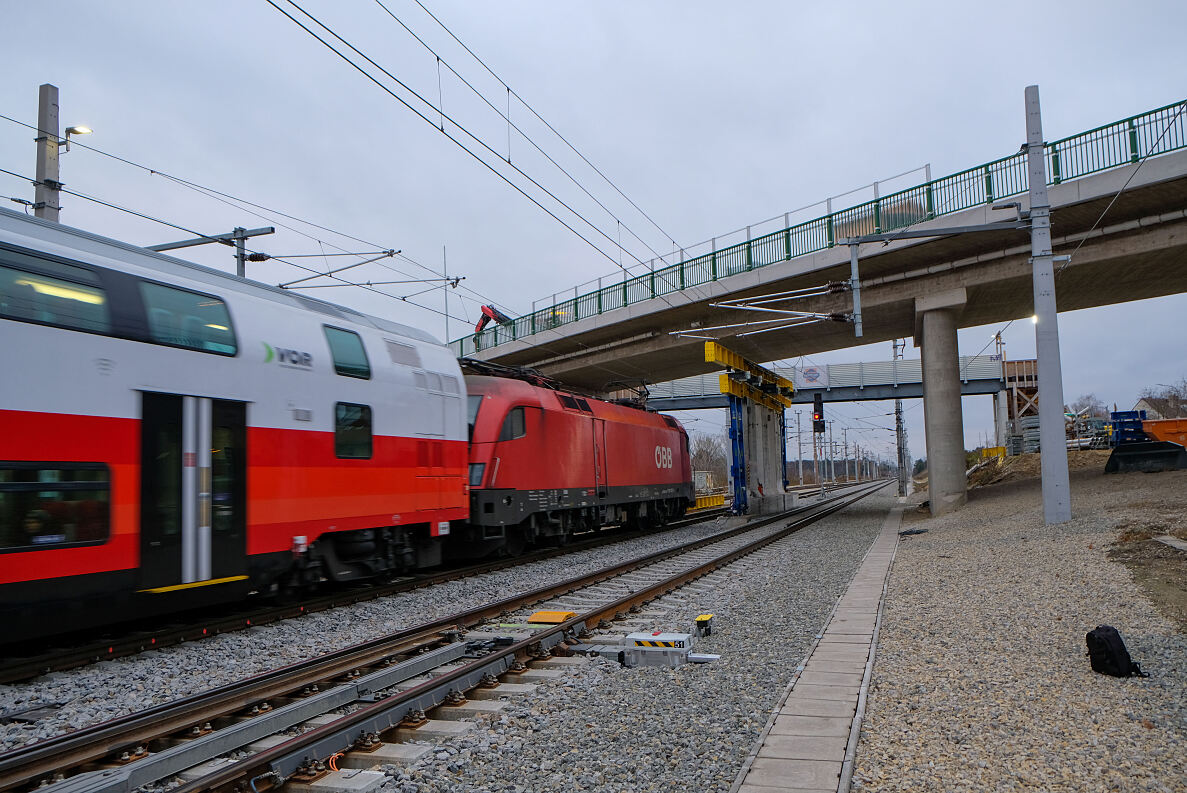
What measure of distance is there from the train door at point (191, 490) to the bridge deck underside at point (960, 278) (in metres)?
18.5

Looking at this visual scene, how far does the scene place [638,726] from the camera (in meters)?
5.28

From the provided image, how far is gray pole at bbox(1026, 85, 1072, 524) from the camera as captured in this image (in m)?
15.2

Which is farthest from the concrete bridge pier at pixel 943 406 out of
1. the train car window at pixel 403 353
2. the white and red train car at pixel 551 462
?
the train car window at pixel 403 353

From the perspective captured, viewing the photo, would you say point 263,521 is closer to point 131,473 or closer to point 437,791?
point 131,473

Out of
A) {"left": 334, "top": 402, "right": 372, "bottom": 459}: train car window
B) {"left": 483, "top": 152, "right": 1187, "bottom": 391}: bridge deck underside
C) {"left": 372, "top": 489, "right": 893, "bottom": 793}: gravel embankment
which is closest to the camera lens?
{"left": 372, "top": 489, "right": 893, "bottom": 793}: gravel embankment

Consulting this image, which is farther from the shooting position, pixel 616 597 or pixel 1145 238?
pixel 1145 238

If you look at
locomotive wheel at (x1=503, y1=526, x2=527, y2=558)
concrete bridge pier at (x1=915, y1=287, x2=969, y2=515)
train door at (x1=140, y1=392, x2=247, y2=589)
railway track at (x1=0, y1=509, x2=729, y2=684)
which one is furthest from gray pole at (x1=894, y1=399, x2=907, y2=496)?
train door at (x1=140, y1=392, x2=247, y2=589)

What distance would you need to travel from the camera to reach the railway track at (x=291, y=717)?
4316 millimetres

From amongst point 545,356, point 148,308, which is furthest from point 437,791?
point 545,356

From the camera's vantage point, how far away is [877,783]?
4.09m

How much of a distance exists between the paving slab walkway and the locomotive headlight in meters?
7.31

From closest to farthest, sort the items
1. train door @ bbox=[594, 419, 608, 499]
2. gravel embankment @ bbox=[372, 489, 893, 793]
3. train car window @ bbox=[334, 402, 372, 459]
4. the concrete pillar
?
1. gravel embankment @ bbox=[372, 489, 893, 793]
2. train car window @ bbox=[334, 402, 372, 459]
3. train door @ bbox=[594, 419, 608, 499]
4. the concrete pillar

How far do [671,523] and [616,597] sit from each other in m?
16.5

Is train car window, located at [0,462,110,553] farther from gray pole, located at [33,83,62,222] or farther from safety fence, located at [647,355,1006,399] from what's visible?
safety fence, located at [647,355,1006,399]
